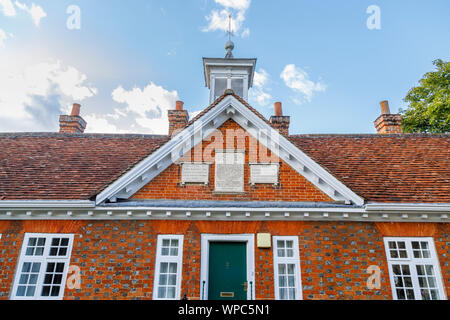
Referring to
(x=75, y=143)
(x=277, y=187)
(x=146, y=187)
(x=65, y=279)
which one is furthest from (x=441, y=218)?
(x=75, y=143)

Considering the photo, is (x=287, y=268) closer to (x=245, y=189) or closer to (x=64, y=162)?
(x=245, y=189)

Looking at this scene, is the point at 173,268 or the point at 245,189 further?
the point at 245,189

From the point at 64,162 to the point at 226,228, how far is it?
6.56 metres

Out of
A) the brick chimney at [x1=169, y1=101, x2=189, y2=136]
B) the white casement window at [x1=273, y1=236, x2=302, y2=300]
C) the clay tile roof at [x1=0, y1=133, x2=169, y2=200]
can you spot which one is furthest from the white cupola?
the white casement window at [x1=273, y1=236, x2=302, y2=300]

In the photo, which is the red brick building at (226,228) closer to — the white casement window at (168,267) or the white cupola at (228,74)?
the white casement window at (168,267)

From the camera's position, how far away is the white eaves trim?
8.25 meters

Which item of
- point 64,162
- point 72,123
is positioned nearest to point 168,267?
point 64,162

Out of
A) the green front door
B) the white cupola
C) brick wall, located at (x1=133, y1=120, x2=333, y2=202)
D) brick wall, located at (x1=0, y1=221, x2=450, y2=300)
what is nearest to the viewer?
brick wall, located at (x1=0, y1=221, x2=450, y2=300)

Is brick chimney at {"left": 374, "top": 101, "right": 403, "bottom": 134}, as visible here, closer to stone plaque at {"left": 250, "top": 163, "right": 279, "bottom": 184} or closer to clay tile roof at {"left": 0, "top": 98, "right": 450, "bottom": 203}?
clay tile roof at {"left": 0, "top": 98, "right": 450, "bottom": 203}

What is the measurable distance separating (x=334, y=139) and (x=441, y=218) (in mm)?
5363

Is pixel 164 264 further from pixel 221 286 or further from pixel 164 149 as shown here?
pixel 164 149

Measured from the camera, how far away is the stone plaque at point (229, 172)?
8859mm

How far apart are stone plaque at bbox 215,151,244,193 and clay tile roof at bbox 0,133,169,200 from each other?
6.34ft

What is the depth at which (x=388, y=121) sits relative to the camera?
13445 mm
